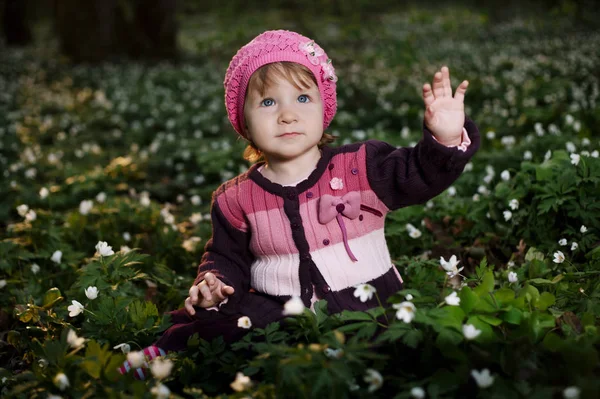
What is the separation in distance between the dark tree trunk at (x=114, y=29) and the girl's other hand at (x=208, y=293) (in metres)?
15.8

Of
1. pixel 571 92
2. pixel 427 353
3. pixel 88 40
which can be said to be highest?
pixel 88 40

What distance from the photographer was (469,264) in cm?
393

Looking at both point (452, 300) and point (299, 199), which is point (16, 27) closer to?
point (299, 199)

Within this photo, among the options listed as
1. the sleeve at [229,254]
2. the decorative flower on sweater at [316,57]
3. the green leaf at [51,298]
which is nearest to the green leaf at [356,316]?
the sleeve at [229,254]

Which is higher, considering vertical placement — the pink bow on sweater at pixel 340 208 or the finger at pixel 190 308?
the pink bow on sweater at pixel 340 208

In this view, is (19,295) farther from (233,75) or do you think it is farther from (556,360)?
(556,360)

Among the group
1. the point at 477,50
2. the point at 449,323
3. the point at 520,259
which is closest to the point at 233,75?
the point at 449,323

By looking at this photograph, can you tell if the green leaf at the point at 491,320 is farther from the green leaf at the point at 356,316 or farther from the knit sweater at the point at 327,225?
the knit sweater at the point at 327,225

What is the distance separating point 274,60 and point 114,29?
17528 millimetres

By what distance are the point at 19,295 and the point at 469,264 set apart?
115 inches

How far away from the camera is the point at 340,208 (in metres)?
2.81

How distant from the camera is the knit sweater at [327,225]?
2.78m

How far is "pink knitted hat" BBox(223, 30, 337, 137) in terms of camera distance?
284 cm

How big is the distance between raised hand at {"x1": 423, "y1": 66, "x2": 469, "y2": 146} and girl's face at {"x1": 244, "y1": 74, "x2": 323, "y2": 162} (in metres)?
0.56
